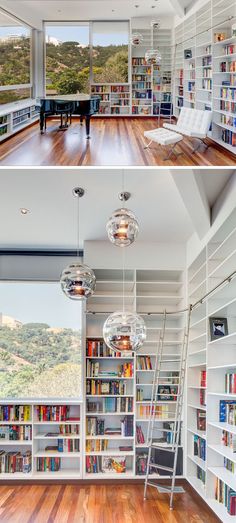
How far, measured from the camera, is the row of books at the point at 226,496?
5.48 m

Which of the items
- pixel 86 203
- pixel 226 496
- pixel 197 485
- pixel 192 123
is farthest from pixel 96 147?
pixel 197 485

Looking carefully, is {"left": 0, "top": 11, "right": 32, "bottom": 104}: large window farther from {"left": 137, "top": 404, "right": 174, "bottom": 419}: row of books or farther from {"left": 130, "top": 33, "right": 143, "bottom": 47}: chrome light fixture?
{"left": 137, "top": 404, "right": 174, "bottom": 419}: row of books

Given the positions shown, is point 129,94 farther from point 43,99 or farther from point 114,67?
point 43,99

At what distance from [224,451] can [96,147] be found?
299 centimetres

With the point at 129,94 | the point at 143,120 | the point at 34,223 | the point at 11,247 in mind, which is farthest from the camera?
the point at 11,247

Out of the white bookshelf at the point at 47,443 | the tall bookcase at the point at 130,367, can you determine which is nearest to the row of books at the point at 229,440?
the tall bookcase at the point at 130,367

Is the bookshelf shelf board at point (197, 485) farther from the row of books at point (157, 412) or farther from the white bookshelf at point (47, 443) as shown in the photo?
the white bookshelf at point (47, 443)

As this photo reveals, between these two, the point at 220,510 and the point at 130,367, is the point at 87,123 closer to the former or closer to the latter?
the point at 220,510

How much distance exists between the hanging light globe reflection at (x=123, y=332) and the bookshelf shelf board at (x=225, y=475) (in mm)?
1640

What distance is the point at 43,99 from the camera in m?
3.68

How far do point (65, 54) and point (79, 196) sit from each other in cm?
257

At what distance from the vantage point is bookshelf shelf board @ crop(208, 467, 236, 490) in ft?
17.3

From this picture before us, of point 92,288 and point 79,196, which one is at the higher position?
point 79,196

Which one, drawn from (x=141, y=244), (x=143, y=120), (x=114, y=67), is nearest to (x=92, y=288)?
(x=143, y=120)
